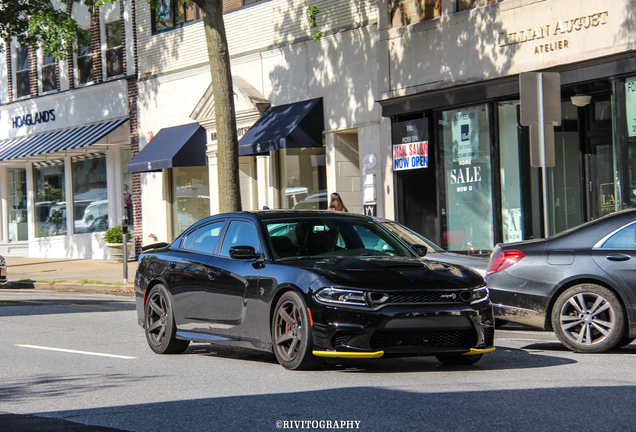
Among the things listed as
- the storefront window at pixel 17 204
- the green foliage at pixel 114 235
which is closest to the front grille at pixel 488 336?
the green foliage at pixel 114 235

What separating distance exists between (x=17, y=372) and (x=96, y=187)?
21.2m

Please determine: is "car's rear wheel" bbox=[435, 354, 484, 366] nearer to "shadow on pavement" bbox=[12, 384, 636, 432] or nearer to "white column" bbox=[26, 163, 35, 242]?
"shadow on pavement" bbox=[12, 384, 636, 432]

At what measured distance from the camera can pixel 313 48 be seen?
69.7 feet

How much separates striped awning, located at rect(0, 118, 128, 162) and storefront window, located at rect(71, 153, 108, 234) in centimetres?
113

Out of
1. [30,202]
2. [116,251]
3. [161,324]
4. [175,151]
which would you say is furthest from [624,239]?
[30,202]

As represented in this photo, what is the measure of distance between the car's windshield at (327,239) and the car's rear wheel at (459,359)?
3.45 feet

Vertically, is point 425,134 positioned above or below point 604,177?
above

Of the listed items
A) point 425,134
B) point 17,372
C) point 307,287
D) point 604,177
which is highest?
point 425,134

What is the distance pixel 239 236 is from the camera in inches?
340

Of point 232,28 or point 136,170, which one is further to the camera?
point 136,170

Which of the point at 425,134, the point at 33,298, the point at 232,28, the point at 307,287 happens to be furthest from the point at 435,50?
the point at 307,287

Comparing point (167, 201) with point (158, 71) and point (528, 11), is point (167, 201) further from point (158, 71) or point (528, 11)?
point (528, 11)

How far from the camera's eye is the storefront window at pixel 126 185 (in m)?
27.8

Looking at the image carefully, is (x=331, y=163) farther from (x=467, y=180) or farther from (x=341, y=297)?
(x=341, y=297)
